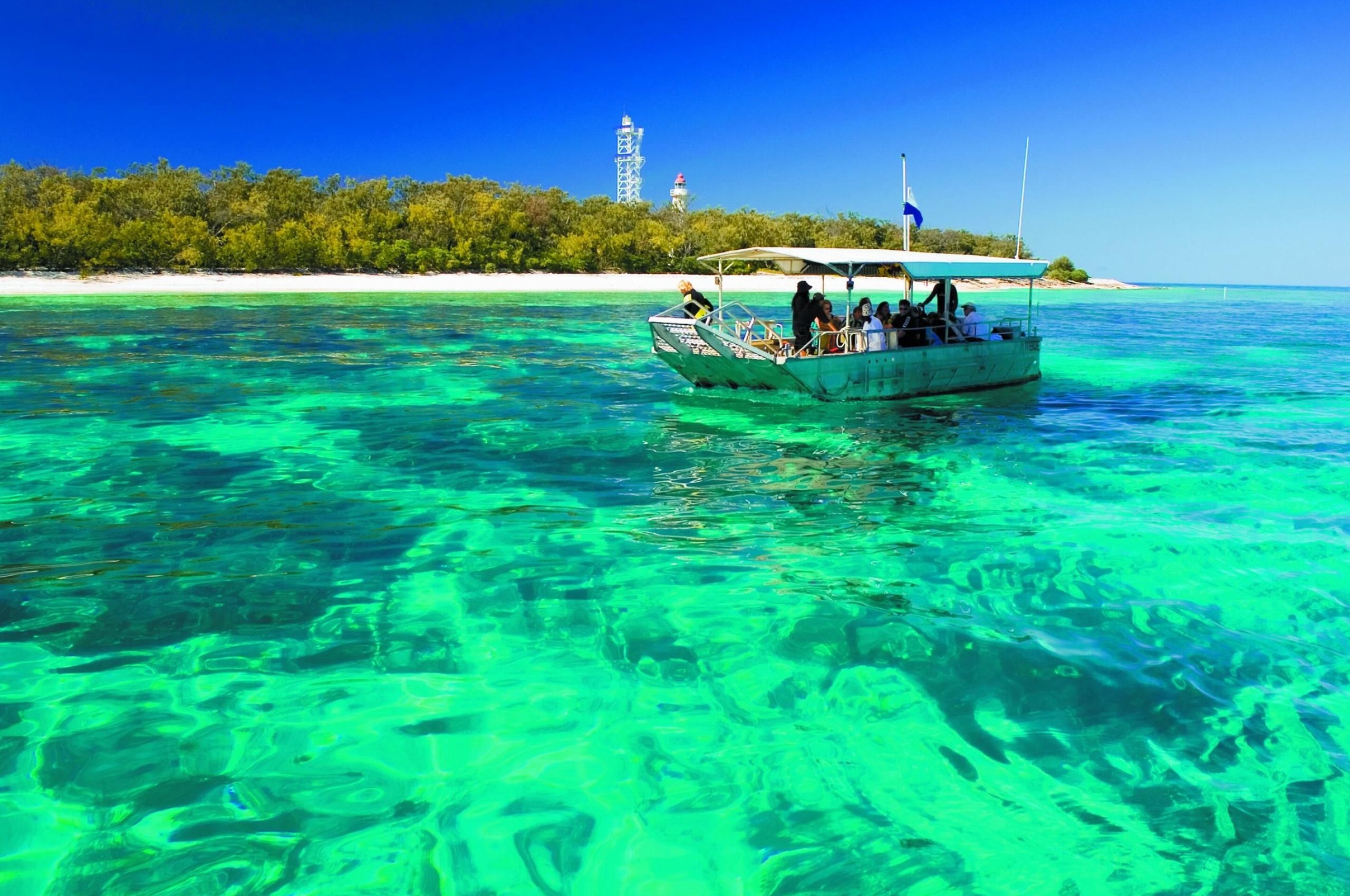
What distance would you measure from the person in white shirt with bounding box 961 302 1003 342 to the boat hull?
49cm

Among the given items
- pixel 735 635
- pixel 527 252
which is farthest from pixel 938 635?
pixel 527 252

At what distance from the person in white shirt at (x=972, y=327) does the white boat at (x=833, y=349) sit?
0.87ft

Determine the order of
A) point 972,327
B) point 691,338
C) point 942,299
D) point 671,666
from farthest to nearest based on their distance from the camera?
1. point 972,327
2. point 942,299
3. point 691,338
4. point 671,666

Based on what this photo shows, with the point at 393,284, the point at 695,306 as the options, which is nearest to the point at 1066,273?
the point at 393,284

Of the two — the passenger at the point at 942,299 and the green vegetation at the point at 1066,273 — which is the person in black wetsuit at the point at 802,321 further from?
the green vegetation at the point at 1066,273

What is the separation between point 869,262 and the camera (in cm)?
1675

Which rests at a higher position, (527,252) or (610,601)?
(527,252)

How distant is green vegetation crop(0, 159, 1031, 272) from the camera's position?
55.2 meters

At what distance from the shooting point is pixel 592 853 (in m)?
4.58

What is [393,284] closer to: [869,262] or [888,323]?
[888,323]

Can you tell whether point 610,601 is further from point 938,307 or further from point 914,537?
point 938,307

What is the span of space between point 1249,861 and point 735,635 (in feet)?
11.5

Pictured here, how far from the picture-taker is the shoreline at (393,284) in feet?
172

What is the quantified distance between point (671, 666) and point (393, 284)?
208ft
